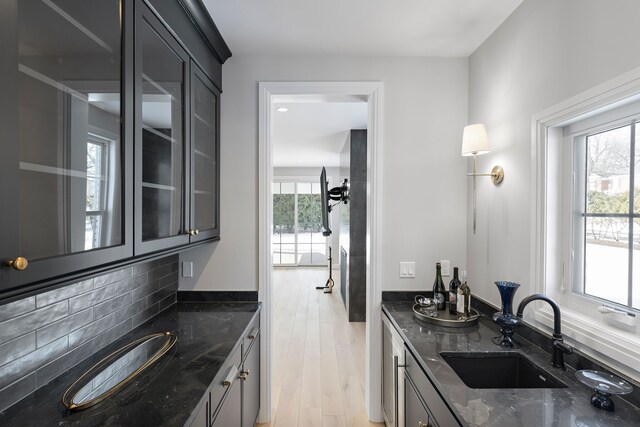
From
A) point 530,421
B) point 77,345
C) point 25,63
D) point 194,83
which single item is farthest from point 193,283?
point 530,421

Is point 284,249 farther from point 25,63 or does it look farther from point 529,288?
point 25,63

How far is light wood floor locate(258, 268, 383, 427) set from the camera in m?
2.45

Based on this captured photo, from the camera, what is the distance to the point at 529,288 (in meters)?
1.65

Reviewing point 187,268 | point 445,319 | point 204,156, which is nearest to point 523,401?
point 445,319

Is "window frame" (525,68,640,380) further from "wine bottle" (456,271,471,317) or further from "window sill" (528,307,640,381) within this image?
"wine bottle" (456,271,471,317)

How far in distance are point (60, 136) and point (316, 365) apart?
296cm

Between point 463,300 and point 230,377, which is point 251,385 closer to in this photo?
point 230,377

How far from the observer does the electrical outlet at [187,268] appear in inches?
90.4

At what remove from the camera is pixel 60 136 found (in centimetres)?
86

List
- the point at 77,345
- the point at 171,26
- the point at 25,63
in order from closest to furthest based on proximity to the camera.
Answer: the point at 25,63, the point at 77,345, the point at 171,26

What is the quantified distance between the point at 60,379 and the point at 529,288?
2.02 m

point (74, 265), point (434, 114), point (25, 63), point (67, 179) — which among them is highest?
point (434, 114)

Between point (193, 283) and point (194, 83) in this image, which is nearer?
point (194, 83)

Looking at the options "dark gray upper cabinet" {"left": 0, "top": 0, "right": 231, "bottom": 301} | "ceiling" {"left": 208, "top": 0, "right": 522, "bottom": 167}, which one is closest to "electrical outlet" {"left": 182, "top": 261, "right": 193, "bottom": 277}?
"dark gray upper cabinet" {"left": 0, "top": 0, "right": 231, "bottom": 301}
